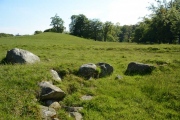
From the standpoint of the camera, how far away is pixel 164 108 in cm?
1073

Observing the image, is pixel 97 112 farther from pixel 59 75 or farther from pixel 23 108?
pixel 59 75

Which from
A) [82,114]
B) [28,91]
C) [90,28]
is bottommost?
[82,114]

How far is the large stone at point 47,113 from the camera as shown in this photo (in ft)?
29.7

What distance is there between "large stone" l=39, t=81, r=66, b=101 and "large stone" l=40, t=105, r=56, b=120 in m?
0.86

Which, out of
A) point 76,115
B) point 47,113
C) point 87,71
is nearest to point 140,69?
point 87,71

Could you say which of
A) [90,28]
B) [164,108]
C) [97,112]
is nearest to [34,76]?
[97,112]

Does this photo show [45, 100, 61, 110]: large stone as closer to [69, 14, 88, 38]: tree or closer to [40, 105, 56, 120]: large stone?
[40, 105, 56, 120]: large stone

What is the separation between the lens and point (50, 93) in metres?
10.5

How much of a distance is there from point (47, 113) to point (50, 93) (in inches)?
57.3

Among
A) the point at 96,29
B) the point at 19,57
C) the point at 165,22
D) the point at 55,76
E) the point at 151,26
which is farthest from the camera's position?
the point at 96,29

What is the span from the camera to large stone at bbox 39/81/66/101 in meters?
10.5

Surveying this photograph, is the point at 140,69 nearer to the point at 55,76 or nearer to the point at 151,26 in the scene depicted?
the point at 55,76

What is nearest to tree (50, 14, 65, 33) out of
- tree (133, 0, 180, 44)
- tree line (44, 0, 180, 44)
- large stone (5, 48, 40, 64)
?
tree line (44, 0, 180, 44)

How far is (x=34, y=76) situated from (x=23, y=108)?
9.27 feet
